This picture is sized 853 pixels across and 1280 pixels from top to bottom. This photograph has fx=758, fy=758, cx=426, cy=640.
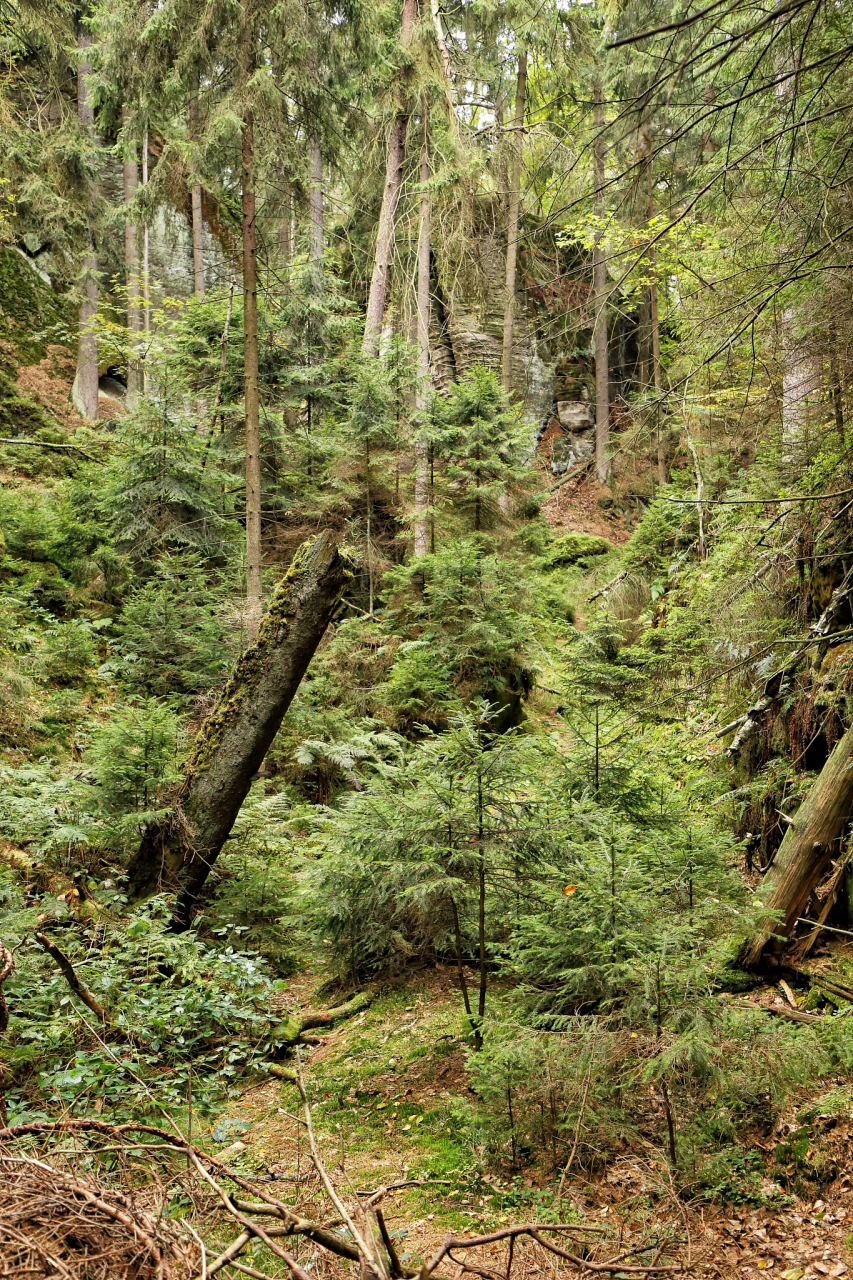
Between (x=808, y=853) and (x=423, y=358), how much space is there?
10467 millimetres

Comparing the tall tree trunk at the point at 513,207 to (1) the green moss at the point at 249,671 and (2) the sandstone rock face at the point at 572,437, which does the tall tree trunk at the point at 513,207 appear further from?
(1) the green moss at the point at 249,671

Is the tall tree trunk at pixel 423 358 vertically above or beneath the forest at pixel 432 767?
above

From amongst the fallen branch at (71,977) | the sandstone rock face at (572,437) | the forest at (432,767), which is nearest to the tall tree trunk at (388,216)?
the forest at (432,767)

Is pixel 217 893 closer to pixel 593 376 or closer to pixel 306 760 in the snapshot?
pixel 306 760

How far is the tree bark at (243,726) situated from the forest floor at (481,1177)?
165cm

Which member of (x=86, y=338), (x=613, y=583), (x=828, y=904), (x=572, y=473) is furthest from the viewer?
(x=572, y=473)

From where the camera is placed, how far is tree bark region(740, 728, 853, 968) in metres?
4.55

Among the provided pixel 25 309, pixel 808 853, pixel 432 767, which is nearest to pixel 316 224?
pixel 25 309

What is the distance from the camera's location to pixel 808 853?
4578mm

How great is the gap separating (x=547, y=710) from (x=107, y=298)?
55.5 feet

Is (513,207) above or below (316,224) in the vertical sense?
below

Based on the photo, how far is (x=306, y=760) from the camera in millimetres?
8508

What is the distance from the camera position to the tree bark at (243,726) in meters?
5.40

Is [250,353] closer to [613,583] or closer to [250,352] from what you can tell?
[250,352]
